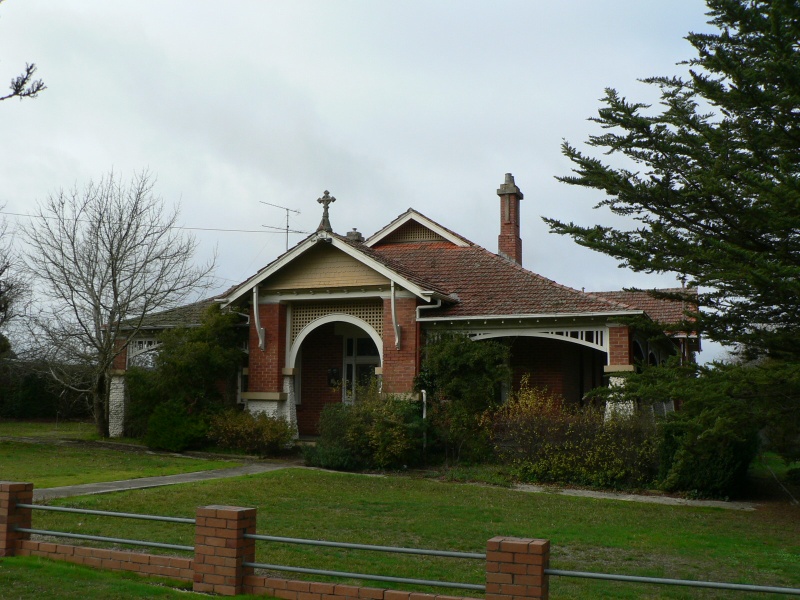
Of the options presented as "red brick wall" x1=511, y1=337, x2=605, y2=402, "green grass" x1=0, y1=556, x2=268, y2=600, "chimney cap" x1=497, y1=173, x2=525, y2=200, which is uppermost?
"chimney cap" x1=497, y1=173, x2=525, y2=200

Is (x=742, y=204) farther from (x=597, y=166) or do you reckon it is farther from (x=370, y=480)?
(x=370, y=480)

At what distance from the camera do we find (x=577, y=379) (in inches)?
886

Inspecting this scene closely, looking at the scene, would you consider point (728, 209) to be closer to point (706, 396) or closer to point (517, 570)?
point (706, 396)

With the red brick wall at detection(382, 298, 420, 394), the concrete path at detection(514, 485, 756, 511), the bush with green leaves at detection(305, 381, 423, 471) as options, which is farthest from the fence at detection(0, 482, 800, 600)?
the red brick wall at detection(382, 298, 420, 394)

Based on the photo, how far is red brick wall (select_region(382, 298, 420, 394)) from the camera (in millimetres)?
19062

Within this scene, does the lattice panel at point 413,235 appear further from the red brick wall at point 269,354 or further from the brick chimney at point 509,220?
the red brick wall at point 269,354

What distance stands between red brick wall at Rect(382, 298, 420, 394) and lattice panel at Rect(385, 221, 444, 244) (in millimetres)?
5016

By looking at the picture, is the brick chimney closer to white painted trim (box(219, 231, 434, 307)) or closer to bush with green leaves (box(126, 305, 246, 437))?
white painted trim (box(219, 231, 434, 307))

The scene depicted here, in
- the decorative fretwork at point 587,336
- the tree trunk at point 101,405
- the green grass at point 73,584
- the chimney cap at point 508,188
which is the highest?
the chimney cap at point 508,188

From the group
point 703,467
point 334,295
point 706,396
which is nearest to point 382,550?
point 706,396

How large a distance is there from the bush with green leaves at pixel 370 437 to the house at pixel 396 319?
1.04 m

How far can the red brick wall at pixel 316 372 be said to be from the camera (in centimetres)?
2252

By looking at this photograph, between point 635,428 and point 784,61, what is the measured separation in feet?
24.5

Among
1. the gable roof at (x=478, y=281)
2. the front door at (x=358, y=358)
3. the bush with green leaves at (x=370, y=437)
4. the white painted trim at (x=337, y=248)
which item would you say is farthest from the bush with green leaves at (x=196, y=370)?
the gable roof at (x=478, y=281)
